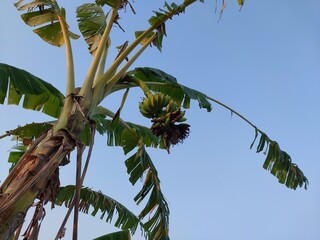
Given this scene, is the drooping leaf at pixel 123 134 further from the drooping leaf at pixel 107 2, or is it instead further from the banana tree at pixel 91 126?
the drooping leaf at pixel 107 2

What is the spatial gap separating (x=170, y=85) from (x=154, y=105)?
1.19 meters

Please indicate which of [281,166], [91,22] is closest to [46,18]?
[91,22]

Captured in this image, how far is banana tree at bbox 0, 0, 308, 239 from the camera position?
8.10 ft

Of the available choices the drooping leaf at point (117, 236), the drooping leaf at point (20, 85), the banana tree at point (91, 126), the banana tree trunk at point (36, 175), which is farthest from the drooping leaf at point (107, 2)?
the drooping leaf at point (117, 236)

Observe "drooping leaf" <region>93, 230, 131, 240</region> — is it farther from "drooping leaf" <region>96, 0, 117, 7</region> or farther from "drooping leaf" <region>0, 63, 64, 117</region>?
"drooping leaf" <region>96, 0, 117, 7</region>

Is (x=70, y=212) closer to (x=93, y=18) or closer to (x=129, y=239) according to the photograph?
(x=129, y=239)

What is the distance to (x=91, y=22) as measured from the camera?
165 inches

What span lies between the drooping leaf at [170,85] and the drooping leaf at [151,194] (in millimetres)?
636

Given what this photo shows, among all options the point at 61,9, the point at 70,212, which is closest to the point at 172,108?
the point at 70,212

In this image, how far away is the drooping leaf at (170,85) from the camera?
3824 mm

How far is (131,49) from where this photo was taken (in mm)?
3354

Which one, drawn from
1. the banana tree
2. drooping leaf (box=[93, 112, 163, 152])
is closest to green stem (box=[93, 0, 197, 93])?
the banana tree

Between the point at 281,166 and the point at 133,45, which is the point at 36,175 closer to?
the point at 133,45

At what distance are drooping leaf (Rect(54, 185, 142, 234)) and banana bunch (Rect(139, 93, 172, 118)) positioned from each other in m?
1.88
